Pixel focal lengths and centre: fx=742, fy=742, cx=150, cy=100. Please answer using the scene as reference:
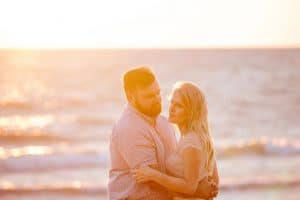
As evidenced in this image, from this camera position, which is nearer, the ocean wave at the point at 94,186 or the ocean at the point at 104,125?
the ocean wave at the point at 94,186

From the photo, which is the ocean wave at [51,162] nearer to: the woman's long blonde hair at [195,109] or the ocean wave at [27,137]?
the ocean wave at [27,137]

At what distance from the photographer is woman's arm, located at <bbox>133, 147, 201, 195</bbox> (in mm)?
4363

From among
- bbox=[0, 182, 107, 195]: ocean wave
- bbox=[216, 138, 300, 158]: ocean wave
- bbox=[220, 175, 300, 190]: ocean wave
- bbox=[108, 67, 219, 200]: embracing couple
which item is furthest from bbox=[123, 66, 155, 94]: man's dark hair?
bbox=[216, 138, 300, 158]: ocean wave

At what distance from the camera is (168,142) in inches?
181

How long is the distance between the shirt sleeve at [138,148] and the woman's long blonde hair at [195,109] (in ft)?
0.85

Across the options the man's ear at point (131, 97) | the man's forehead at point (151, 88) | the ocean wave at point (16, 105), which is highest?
the ocean wave at point (16, 105)

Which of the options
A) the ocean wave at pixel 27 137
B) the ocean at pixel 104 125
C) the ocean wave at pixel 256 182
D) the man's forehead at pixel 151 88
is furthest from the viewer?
the ocean wave at pixel 27 137

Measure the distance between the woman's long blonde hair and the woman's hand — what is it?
1.14ft

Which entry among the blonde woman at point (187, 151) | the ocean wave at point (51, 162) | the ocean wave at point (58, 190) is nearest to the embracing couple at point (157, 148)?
the blonde woman at point (187, 151)

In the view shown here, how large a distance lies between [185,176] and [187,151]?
0.49 feet

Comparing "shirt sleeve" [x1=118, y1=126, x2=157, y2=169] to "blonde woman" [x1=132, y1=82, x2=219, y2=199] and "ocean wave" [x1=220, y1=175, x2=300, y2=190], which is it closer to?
"blonde woman" [x1=132, y1=82, x2=219, y2=199]

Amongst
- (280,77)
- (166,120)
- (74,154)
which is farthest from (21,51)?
(166,120)

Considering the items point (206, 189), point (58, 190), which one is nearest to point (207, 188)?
point (206, 189)

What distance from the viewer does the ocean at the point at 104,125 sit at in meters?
12.9
